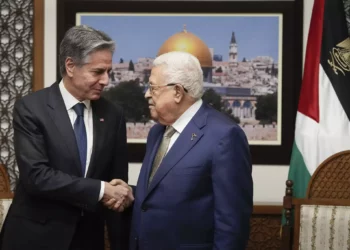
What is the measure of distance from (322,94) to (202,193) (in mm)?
1835

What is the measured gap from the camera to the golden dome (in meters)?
4.52

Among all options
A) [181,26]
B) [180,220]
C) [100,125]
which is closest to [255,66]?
[181,26]

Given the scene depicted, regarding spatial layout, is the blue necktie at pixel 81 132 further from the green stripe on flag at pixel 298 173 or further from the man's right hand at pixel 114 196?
the green stripe on flag at pixel 298 173

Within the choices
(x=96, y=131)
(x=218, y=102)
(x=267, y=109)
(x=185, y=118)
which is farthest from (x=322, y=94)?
(x=96, y=131)

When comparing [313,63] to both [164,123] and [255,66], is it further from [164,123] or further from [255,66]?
[164,123]

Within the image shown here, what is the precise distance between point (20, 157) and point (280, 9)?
245 cm

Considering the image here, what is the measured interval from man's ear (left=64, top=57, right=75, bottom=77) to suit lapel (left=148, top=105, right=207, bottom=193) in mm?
580

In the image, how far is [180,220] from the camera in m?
2.59

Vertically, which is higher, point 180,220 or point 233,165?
point 233,165

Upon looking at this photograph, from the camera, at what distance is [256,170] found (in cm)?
460

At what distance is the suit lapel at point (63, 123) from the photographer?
2787mm

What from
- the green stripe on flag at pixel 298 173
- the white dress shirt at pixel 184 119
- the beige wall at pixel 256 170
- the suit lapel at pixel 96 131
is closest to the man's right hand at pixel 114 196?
the suit lapel at pixel 96 131

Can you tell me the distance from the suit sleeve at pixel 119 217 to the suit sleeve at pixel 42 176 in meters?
0.26

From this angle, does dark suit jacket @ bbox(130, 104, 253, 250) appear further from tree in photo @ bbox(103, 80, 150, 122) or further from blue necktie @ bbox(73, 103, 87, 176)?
tree in photo @ bbox(103, 80, 150, 122)
